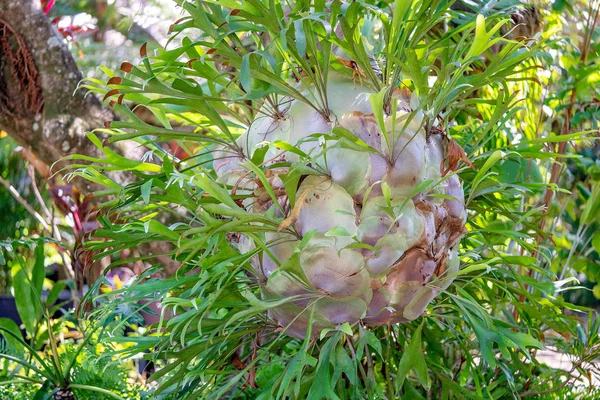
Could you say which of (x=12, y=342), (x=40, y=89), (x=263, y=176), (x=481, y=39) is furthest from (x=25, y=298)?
(x=481, y=39)

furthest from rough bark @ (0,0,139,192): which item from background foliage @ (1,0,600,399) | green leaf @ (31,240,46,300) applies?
background foliage @ (1,0,600,399)

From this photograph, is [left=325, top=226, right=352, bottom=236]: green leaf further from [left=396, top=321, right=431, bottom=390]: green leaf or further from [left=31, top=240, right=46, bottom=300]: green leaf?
[left=31, top=240, right=46, bottom=300]: green leaf

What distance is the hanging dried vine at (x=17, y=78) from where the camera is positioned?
998 millimetres

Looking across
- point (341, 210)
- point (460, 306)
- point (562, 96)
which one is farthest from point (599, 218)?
point (341, 210)

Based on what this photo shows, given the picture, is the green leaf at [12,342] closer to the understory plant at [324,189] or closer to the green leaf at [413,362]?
the understory plant at [324,189]

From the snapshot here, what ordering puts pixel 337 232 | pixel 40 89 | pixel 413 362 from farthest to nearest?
pixel 40 89, pixel 413 362, pixel 337 232

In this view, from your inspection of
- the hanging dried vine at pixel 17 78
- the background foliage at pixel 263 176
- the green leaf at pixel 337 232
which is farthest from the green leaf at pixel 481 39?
the hanging dried vine at pixel 17 78

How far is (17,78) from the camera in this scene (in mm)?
1002

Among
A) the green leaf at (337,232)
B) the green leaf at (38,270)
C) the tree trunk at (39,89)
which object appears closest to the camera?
the green leaf at (337,232)

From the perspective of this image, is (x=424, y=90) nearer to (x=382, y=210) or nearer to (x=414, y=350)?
(x=382, y=210)

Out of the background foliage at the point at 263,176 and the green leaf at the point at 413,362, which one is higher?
the background foliage at the point at 263,176

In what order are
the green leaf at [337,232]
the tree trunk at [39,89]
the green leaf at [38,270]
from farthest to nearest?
the tree trunk at [39,89], the green leaf at [38,270], the green leaf at [337,232]

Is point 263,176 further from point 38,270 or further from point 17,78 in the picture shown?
point 17,78

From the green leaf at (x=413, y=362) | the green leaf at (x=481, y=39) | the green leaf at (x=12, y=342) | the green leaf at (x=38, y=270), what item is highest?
the green leaf at (x=481, y=39)
